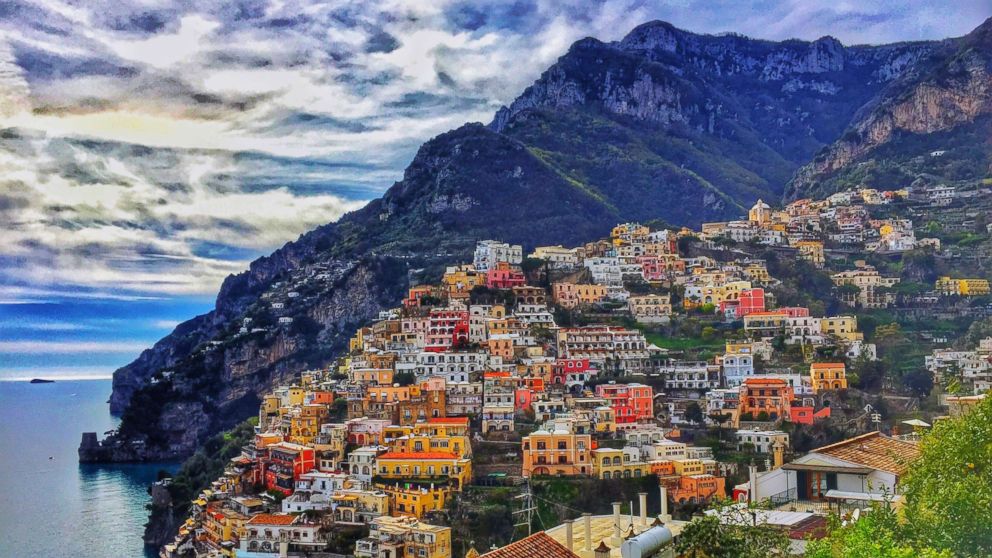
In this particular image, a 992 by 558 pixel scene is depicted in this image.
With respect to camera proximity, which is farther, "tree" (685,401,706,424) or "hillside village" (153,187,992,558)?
"tree" (685,401,706,424)

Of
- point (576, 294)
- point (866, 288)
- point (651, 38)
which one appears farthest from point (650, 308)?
point (651, 38)

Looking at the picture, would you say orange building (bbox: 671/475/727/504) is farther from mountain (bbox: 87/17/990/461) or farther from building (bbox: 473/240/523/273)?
mountain (bbox: 87/17/990/461)

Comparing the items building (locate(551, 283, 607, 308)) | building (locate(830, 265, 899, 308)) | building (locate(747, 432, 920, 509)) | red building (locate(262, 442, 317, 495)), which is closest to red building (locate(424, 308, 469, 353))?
building (locate(551, 283, 607, 308))

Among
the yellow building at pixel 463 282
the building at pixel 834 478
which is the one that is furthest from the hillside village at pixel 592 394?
the building at pixel 834 478

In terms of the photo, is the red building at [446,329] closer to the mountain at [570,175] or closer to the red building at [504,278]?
the red building at [504,278]

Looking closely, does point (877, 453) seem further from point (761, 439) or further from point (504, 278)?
point (504, 278)

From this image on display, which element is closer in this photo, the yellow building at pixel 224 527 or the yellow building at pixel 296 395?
A: the yellow building at pixel 224 527
